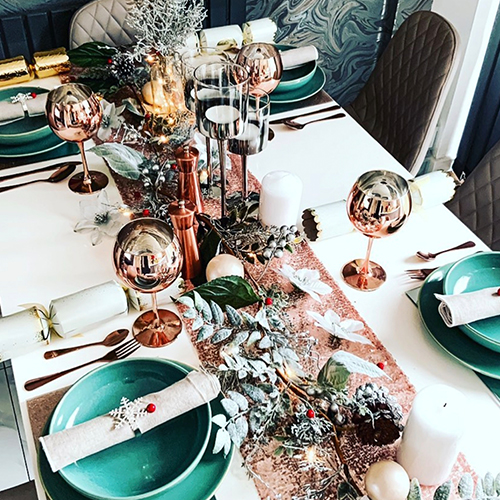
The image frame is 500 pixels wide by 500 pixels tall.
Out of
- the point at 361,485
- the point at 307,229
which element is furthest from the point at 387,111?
the point at 361,485

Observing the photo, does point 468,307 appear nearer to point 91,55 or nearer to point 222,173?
point 222,173

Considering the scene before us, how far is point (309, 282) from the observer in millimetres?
1098

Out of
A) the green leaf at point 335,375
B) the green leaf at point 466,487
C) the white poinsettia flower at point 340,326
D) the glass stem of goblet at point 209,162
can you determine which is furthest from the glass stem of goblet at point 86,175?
the green leaf at point 466,487

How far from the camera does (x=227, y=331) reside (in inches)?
35.1

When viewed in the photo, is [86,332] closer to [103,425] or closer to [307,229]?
[103,425]

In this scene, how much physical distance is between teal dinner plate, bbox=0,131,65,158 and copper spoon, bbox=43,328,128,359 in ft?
1.89

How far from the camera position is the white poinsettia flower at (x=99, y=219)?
4.00 feet

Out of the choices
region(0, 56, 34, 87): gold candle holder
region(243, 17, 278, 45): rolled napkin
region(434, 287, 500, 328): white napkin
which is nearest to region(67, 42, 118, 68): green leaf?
region(0, 56, 34, 87): gold candle holder

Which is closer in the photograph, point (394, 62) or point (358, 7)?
point (394, 62)

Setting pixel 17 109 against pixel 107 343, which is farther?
pixel 17 109

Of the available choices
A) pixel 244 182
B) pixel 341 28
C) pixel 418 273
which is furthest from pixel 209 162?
pixel 341 28

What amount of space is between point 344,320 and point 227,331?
25 centimetres

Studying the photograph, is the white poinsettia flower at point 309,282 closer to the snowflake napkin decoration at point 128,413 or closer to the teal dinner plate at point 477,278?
the teal dinner plate at point 477,278

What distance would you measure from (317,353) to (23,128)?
0.92 m
